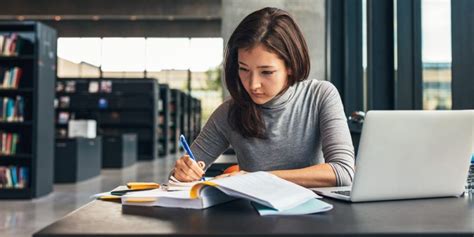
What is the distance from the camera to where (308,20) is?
5.19m

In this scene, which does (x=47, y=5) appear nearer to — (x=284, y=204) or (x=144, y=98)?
(x=144, y=98)

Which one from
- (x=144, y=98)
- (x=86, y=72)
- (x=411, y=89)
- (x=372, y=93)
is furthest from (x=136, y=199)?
(x=86, y=72)

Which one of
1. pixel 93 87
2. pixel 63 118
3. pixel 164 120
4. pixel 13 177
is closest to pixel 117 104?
pixel 93 87

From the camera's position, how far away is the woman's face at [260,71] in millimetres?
1746

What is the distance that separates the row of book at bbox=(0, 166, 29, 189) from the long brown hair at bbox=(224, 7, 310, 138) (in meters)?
5.14

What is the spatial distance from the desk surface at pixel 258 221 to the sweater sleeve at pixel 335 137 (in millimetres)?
467

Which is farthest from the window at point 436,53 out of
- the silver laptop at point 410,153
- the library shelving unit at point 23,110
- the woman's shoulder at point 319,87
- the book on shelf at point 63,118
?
the book on shelf at point 63,118

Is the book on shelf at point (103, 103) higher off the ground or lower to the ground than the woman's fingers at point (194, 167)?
higher

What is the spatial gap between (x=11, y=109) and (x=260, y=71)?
5433mm

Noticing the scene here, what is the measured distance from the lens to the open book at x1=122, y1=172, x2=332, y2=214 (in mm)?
1107

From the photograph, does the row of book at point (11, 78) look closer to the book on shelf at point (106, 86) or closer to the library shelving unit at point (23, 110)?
the library shelving unit at point (23, 110)

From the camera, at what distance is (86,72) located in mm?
21109

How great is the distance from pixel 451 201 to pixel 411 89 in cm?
205

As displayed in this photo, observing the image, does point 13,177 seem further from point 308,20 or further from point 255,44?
point 255,44
